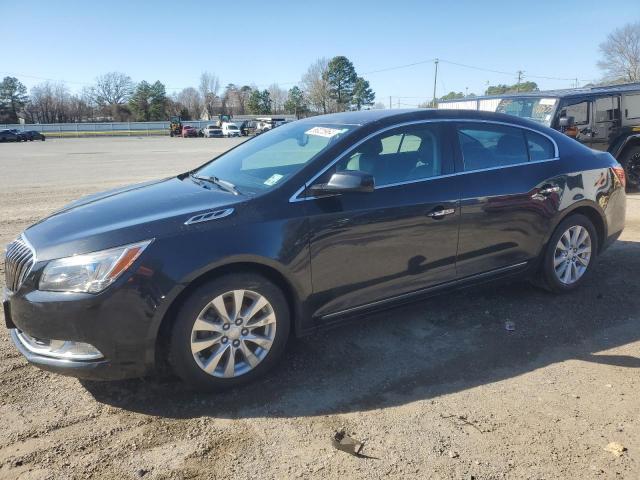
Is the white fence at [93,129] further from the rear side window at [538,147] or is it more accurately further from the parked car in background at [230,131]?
the rear side window at [538,147]

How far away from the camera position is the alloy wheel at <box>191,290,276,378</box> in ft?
9.92

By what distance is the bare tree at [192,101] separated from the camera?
111m

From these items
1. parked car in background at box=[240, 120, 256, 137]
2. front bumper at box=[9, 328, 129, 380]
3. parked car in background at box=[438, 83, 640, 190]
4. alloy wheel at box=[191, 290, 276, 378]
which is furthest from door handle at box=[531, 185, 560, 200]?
parked car in background at box=[240, 120, 256, 137]

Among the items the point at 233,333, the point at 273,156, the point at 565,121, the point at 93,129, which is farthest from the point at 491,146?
the point at 93,129

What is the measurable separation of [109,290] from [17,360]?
1423mm

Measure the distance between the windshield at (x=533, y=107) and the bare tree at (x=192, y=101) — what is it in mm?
107754

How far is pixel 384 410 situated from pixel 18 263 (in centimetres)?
233

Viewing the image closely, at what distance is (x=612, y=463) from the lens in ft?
8.33

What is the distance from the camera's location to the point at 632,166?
10.1 metres

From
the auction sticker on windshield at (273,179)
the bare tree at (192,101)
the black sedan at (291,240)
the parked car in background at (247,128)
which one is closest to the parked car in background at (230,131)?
the parked car in background at (247,128)

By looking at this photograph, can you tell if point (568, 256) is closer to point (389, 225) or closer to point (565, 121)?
point (389, 225)

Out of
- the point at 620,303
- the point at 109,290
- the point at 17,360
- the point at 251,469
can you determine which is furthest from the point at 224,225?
the point at 620,303

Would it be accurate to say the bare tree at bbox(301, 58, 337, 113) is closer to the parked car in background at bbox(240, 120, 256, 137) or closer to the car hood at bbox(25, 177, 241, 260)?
the parked car in background at bbox(240, 120, 256, 137)

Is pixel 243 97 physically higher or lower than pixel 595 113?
higher
